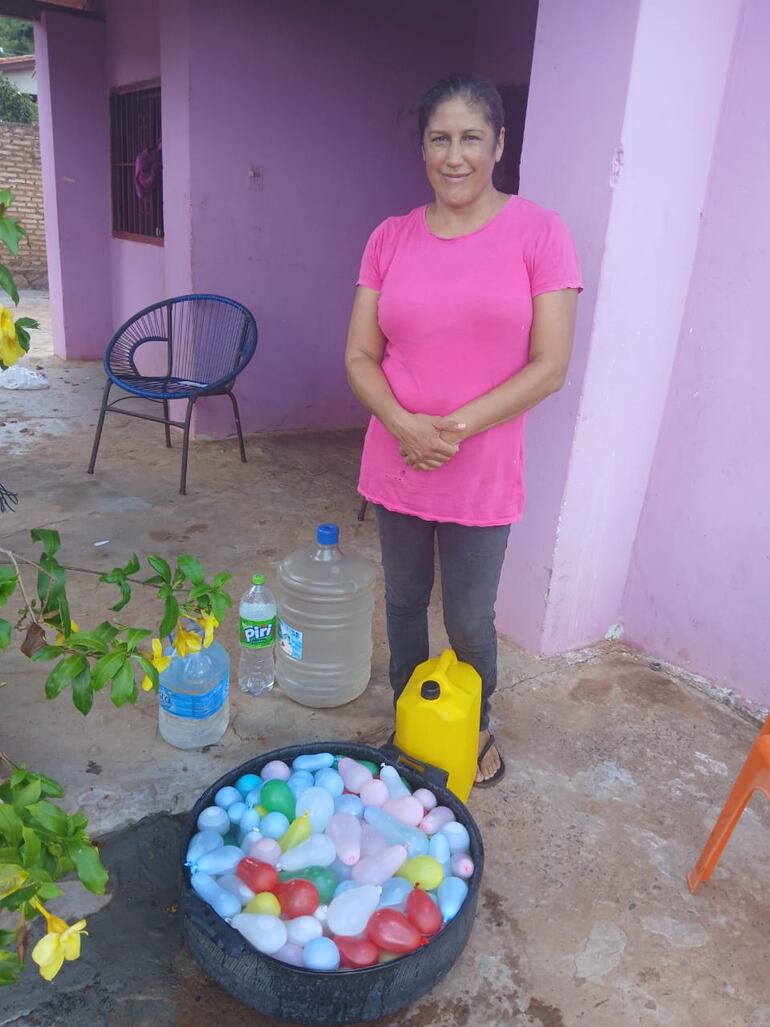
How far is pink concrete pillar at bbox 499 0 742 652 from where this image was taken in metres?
2.10

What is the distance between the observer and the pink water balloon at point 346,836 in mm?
1601

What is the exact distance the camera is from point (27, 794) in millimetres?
956

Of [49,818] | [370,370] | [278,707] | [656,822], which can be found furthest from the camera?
[278,707]

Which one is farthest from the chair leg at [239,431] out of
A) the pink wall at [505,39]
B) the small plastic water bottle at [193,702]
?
the pink wall at [505,39]

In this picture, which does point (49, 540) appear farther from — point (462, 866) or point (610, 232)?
point (610, 232)

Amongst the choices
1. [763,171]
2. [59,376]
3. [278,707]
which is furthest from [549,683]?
[59,376]

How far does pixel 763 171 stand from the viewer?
2.18 metres

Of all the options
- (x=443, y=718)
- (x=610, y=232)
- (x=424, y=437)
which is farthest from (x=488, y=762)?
(x=610, y=232)

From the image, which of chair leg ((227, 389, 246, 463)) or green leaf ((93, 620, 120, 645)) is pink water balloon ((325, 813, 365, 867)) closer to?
green leaf ((93, 620, 120, 645))

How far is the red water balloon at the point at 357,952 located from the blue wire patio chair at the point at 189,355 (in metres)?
2.78

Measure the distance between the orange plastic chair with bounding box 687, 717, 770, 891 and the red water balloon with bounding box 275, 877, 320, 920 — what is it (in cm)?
87

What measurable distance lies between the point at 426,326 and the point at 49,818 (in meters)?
1.16

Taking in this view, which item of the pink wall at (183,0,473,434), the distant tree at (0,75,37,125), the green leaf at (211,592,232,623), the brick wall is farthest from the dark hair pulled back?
the distant tree at (0,75,37,125)

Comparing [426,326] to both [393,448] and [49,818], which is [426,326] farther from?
[49,818]
